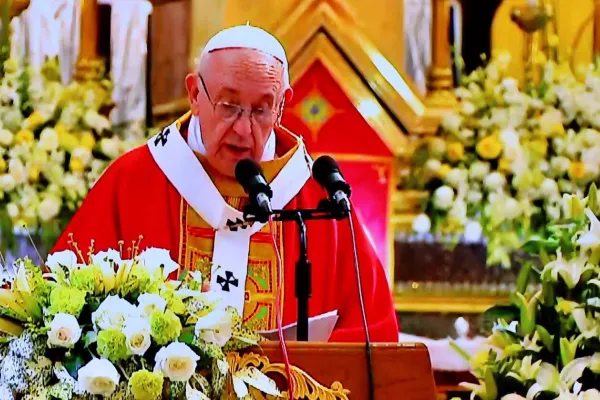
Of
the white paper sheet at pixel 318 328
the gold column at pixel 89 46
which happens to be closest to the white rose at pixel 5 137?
the gold column at pixel 89 46

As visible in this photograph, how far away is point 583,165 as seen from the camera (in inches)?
204

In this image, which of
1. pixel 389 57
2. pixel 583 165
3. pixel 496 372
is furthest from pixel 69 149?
pixel 496 372

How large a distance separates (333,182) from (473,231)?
9.00 ft

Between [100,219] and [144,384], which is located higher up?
[144,384]

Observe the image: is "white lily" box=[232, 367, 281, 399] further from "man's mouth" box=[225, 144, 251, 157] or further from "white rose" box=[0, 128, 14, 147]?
"white rose" box=[0, 128, 14, 147]

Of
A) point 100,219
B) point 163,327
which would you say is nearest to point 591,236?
point 163,327

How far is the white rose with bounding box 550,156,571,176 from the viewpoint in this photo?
5211 millimetres

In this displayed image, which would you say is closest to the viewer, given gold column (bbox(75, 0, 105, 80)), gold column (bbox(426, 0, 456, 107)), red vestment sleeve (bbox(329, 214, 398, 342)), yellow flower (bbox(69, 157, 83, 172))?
red vestment sleeve (bbox(329, 214, 398, 342))

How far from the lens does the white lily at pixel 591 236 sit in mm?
2865

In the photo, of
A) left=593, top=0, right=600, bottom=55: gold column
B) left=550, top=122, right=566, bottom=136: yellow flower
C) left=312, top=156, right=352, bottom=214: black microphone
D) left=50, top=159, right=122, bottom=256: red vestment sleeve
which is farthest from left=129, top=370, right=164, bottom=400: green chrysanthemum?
left=593, top=0, right=600, bottom=55: gold column

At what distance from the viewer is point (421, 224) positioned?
5.30 m

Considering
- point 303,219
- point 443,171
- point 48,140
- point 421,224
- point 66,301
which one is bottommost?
point 421,224

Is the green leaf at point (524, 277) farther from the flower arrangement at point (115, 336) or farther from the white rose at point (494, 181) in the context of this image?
the white rose at point (494, 181)

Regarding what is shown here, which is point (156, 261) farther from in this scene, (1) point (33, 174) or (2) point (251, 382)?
(1) point (33, 174)
